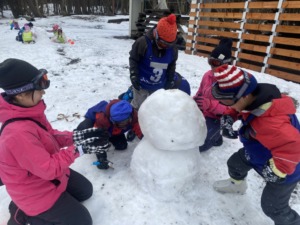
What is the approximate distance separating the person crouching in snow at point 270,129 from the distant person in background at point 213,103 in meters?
0.93

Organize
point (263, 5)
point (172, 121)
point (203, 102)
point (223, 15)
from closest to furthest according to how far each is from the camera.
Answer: point (172, 121)
point (203, 102)
point (263, 5)
point (223, 15)

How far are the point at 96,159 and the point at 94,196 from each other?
0.53 m

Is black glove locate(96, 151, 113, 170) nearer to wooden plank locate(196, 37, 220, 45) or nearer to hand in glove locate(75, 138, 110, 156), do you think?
hand in glove locate(75, 138, 110, 156)

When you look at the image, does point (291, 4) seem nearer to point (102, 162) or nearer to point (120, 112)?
point (120, 112)

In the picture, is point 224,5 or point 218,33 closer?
point 224,5

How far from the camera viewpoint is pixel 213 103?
2.77 metres

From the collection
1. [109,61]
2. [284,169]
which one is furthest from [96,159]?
[109,61]

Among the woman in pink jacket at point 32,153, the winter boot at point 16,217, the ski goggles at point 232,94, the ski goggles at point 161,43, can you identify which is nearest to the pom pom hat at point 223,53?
the ski goggles at point 161,43

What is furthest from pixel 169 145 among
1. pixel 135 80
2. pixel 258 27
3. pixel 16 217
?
pixel 258 27

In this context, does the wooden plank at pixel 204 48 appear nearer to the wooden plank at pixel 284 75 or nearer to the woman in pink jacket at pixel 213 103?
the wooden plank at pixel 284 75

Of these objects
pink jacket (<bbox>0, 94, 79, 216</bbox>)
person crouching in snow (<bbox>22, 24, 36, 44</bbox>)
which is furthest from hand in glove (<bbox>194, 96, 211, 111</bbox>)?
person crouching in snow (<bbox>22, 24, 36, 44</bbox>)

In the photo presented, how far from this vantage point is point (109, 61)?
21.8 feet

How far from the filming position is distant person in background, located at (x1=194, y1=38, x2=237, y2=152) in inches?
109

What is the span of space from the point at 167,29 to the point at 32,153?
2055 millimetres
